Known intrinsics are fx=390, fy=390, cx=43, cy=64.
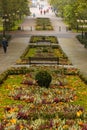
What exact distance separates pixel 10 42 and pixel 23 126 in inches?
1382

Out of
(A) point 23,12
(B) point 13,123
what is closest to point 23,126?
(B) point 13,123

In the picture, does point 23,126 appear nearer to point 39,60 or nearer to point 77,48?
point 39,60

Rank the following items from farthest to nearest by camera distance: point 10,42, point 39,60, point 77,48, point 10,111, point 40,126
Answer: point 10,42 < point 77,48 < point 39,60 < point 10,111 < point 40,126

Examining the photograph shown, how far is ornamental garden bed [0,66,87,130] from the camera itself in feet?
42.7

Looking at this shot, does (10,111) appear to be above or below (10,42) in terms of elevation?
above

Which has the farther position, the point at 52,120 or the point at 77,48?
the point at 77,48

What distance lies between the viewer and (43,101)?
16469 millimetres

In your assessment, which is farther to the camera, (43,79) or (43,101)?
(43,79)

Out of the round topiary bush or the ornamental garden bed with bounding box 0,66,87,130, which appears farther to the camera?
the round topiary bush

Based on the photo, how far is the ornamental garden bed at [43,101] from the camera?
13.0 meters

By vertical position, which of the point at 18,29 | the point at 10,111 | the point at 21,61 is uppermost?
the point at 10,111

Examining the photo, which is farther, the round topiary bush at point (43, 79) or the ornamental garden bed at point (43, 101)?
the round topiary bush at point (43, 79)

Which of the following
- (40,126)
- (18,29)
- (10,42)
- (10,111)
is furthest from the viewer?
(18,29)

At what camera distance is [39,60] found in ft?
95.7
